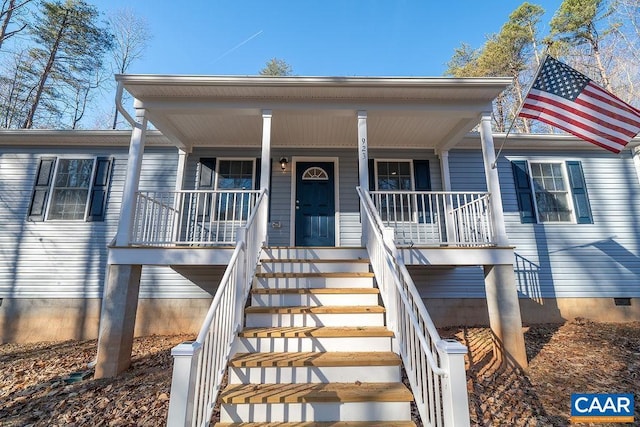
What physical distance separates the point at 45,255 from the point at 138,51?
11130 mm

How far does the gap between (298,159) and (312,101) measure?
1.69m

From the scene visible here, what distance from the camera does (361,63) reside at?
37.0ft

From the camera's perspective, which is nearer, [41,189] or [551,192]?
[41,189]

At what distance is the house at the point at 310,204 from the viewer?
538cm

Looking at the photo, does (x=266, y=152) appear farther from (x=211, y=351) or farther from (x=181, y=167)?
(x=211, y=351)

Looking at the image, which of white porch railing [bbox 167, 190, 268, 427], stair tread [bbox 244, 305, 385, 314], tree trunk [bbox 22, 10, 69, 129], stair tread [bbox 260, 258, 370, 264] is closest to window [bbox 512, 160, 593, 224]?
stair tread [bbox 260, 258, 370, 264]

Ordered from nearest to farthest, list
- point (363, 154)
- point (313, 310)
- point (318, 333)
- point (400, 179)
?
point (318, 333), point (313, 310), point (363, 154), point (400, 179)

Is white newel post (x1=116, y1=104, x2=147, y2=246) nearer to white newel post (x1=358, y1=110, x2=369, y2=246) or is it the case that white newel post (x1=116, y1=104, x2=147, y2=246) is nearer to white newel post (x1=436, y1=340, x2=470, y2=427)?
white newel post (x1=358, y1=110, x2=369, y2=246)

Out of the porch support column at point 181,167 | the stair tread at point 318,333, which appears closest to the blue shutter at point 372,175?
the stair tread at point 318,333

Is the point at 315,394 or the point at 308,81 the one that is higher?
the point at 308,81

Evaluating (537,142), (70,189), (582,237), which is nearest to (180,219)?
(70,189)

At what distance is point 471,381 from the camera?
353cm

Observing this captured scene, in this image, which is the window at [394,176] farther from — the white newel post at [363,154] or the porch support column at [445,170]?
the white newel post at [363,154]

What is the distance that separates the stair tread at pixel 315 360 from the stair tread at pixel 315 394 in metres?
0.16
